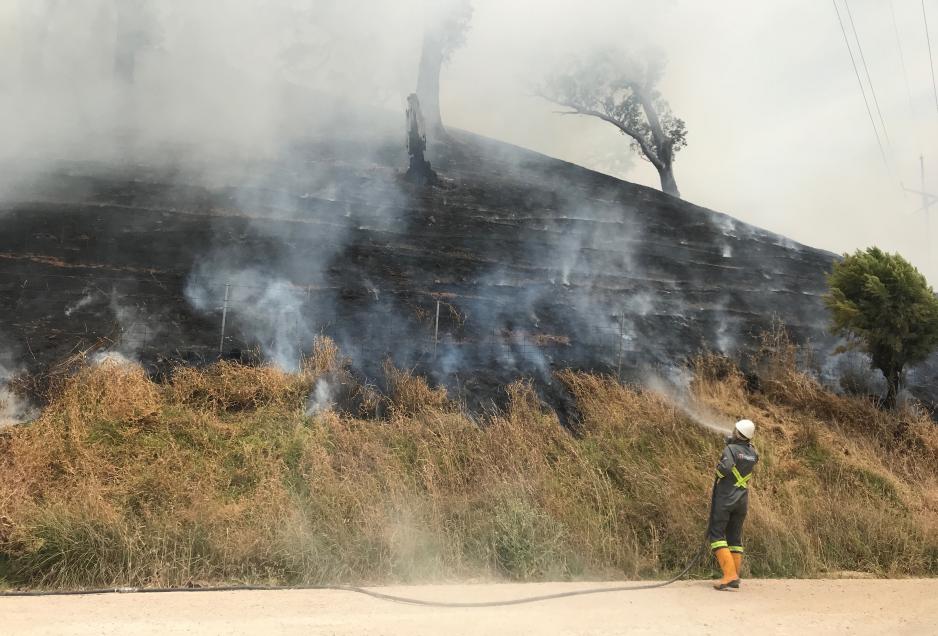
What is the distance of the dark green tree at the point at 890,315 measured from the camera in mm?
10742

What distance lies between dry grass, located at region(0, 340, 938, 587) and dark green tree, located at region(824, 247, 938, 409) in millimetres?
1370

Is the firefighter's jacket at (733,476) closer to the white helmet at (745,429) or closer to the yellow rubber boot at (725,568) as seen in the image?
the white helmet at (745,429)

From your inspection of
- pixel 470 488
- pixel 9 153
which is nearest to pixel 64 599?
pixel 470 488

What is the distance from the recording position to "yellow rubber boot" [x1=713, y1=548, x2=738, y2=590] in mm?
6406

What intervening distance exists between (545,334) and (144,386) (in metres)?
5.59

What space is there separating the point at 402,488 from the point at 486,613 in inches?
83.0

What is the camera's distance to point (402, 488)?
7355mm

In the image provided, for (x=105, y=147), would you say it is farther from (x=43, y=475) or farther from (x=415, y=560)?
(x=415, y=560)

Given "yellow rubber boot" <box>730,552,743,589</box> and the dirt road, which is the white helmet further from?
the dirt road

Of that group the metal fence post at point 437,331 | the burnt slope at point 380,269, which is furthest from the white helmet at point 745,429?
the metal fence post at point 437,331

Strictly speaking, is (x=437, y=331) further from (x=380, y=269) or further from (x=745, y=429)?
(x=745, y=429)

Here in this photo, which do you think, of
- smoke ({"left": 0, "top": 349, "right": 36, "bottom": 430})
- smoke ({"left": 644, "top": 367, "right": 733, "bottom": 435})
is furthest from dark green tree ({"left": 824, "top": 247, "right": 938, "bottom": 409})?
smoke ({"left": 0, "top": 349, "right": 36, "bottom": 430})

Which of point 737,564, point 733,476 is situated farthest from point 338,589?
point 733,476

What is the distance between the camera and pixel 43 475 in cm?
688
